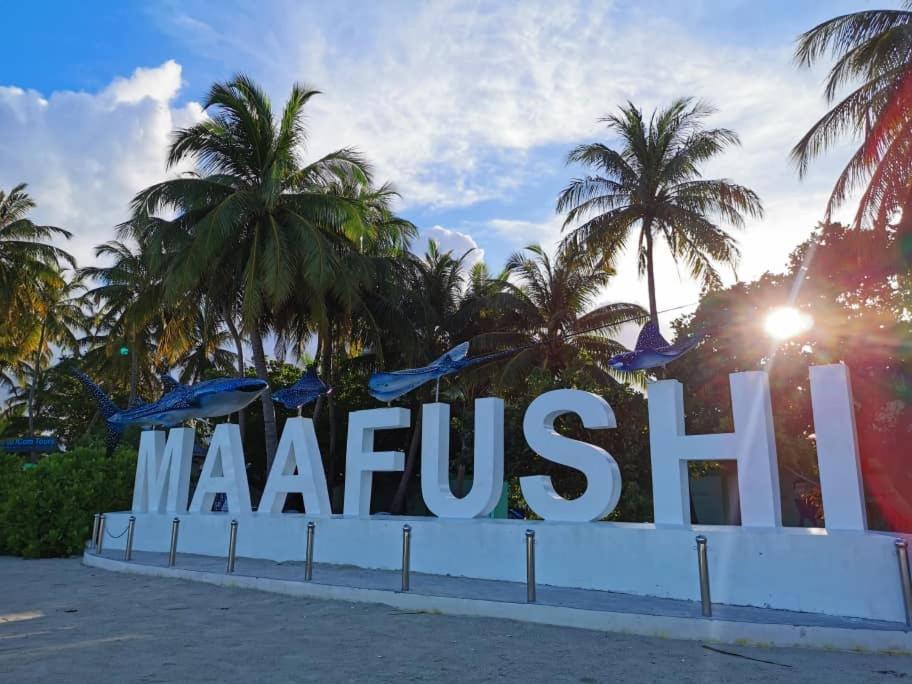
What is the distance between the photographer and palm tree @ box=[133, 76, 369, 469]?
21047 millimetres

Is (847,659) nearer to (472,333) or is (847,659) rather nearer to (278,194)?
(278,194)

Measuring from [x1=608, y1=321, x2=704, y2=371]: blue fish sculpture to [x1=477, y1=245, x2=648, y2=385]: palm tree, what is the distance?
14472 mm

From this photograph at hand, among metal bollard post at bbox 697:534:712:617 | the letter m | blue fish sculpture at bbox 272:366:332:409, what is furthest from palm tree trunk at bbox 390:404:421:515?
metal bollard post at bbox 697:534:712:617

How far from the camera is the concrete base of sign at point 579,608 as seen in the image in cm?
700

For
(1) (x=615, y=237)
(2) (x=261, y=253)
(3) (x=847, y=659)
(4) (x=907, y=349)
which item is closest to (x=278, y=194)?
(2) (x=261, y=253)

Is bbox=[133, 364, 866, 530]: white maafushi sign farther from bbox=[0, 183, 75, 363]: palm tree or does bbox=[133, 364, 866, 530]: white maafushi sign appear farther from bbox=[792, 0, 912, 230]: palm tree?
bbox=[0, 183, 75, 363]: palm tree

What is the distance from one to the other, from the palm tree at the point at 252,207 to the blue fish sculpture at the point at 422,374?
766 cm

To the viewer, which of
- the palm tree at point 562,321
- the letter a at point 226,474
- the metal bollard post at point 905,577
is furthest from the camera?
the palm tree at point 562,321

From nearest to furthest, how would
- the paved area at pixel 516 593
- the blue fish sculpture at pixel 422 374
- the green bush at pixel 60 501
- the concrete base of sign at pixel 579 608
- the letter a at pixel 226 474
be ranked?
the concrete base of sign at pixel 579 608 → the paved area at pixel 516 593 → the blue fish sculpture at pixel 422 374 → the letter a at pixel 226 474 → the green bush at pixel 60 501

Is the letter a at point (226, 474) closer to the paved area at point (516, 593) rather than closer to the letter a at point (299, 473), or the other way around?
the letter a at point (299, 473)

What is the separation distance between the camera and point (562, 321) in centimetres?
2745

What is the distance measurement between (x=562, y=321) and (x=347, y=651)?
70.7 ft

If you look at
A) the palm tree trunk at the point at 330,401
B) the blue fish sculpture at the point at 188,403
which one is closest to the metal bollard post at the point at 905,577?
the blue fish sculpture at the point at 188,403

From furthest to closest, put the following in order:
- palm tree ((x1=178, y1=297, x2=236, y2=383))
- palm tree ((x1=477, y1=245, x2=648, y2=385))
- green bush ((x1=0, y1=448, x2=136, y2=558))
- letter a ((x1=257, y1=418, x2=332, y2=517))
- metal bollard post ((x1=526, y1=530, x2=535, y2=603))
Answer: palm tree ((x1=178, y1=297, x2=236, y2=383))
palm tree ((x1=477, y1=245, x2=648, y2=385))
green bush ((x1=0, y1=448, x2=136, y2=558))
letter a ((x1=257, y1=418, x2=332, y2=517))
metal bollard post ((x1=526, y1=530, x2=535, y2=603))
